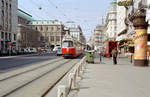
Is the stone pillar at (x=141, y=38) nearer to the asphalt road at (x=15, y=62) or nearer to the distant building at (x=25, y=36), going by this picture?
the asphalt road at (x=15, y=62)

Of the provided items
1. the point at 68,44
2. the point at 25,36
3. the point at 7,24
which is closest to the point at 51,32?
the point at 25,36

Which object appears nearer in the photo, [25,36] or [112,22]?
[25,36]

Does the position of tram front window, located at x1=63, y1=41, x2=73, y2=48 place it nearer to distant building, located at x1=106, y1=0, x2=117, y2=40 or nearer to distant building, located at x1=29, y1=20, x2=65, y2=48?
distant building, located at x1=106, y1=0, x2=117, y2=40

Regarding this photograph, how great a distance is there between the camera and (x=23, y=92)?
7457mm

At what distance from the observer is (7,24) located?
61875mm

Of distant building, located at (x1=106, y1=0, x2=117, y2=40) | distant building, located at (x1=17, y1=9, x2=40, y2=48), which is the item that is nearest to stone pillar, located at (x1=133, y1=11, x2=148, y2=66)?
distant building, located at (x1=17, y1=9, x2=40, y2=48)

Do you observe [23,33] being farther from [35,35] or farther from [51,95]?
[51,95]

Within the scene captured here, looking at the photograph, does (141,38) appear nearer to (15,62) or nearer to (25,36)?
(15,62)

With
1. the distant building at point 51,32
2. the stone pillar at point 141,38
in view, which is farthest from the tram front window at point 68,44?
the distant building at point 51,32

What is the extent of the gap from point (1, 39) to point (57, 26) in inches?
2407

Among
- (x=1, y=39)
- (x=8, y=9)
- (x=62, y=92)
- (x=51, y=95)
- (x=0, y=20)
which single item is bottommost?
(x=51, y=95)

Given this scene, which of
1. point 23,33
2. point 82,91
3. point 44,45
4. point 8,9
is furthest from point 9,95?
point 44,45

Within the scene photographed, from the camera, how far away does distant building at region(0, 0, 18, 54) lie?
190 feet

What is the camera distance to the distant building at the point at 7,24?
57.8 m
